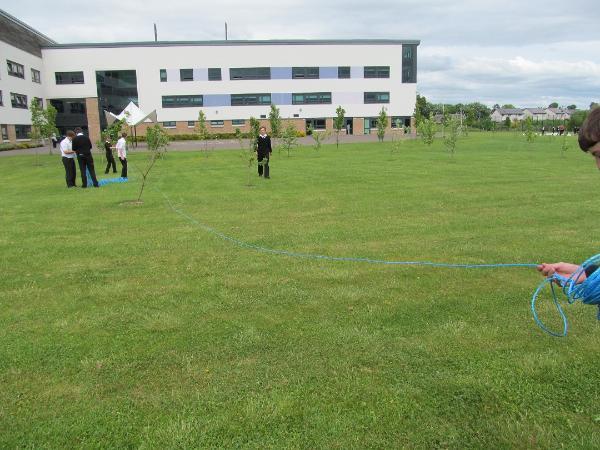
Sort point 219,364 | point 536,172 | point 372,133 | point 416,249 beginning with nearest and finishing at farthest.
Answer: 1. point 219,364
2. point 416,249
3. point 536,172
4. point 372,133

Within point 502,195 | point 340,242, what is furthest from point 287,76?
point 340,242

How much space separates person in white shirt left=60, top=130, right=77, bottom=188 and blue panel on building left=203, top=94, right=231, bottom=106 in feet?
149

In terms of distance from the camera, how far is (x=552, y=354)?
4066 millimetres

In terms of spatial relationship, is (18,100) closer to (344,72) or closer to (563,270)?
(344,72)

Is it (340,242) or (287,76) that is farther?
(287,76)

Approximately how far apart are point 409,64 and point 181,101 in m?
30.3

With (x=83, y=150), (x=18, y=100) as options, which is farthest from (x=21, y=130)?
(x=83, y=150)

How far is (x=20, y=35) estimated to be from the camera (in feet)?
169

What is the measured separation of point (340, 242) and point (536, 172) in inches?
517

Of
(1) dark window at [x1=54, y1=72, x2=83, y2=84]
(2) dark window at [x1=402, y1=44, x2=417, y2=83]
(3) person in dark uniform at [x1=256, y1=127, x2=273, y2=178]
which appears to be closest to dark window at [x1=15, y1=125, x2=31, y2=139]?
(1) dark window at [x1=54, y1=72, x2=83, y2=84]

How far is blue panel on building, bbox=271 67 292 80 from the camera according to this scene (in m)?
60.8

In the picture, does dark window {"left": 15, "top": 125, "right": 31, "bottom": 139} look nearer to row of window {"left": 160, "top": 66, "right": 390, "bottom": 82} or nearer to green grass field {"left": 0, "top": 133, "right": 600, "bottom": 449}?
row of window {"left": 160, "top": 66, "right": 390, "bottom": 82}

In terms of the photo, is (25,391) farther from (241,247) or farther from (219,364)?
(241,247)

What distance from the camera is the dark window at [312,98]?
62.1m
